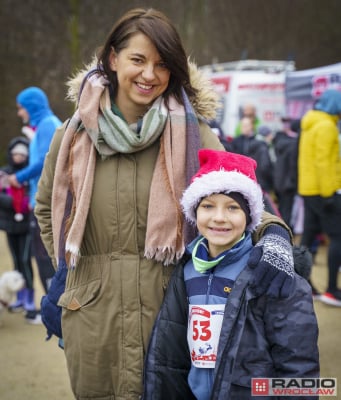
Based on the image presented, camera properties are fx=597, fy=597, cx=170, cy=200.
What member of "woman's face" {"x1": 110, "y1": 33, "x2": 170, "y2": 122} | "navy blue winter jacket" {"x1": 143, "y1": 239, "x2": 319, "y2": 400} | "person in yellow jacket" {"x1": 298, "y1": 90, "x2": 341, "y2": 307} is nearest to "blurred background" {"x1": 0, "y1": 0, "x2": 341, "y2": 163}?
"person in yellow jacket" {"x1": 298, "y1": 90, "x2": 341, "y2": 307}

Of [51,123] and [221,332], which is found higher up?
[51,123]

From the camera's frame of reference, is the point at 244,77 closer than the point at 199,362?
No

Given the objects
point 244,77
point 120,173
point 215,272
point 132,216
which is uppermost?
point 244,77

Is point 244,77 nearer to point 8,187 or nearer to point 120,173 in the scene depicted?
point 8,187

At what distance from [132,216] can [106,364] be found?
Answer: 0.58m

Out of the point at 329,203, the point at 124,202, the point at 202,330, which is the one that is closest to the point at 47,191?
the point at 124,202

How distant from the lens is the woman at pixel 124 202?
226 cm

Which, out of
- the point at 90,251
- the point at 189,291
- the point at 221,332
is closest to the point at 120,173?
the point at 90,251

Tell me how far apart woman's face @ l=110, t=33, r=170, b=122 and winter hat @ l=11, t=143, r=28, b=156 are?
10.9 ft

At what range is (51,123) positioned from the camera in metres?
4.89

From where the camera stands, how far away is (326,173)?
18.2 ft

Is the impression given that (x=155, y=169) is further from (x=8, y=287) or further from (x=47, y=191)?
(x=8, y=287)

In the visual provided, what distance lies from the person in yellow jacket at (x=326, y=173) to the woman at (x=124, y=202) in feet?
11.4

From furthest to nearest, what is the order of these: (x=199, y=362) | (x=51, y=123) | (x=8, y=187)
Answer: (x=8, y=187) → (x=51, y=123) → (x=199, y=362)
